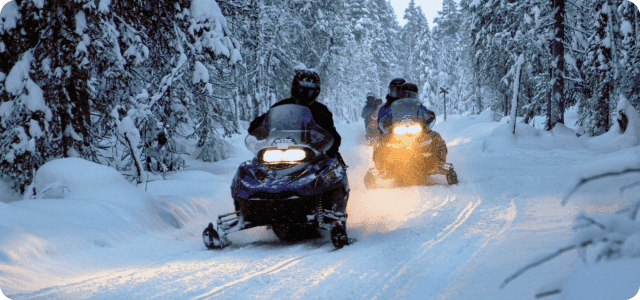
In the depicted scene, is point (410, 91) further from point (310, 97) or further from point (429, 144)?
point (310, 97)

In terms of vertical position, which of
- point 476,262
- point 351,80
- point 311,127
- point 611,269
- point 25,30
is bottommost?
point 476,262

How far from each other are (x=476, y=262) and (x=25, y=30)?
22.5 ft

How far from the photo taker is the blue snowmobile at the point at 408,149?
9070 millimetres

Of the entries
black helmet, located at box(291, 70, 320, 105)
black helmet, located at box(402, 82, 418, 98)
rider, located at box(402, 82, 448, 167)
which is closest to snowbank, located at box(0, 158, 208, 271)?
black helmet, located at box(291, 70, 320, 105)

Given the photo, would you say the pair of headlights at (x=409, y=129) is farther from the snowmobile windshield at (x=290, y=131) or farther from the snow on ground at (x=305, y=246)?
the snowmobile windshield at (x=290, y=131)

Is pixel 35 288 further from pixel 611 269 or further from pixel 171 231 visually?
pixel 611 269

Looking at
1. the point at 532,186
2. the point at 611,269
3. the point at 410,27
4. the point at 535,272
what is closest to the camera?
the point at 611,269

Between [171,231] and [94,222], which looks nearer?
[94,222]

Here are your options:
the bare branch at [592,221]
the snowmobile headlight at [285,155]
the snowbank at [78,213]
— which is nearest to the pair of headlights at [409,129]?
the snowbank at [78,213]

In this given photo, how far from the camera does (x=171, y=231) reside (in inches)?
257

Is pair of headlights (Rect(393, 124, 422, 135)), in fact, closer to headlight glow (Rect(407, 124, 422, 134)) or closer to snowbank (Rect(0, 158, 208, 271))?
headlight glow (Rect(407, 124, 422, 134))

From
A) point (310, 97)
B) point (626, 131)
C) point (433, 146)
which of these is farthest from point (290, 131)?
point (626, 131)

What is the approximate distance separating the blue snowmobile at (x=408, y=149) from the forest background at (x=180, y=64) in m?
3.23

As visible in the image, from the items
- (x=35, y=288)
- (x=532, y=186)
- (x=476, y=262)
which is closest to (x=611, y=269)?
(x=476, y=262)
